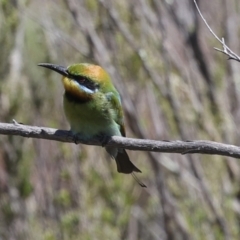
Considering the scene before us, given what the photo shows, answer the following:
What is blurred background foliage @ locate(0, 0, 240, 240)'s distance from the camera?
374cm

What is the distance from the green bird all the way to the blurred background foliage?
3.36 ft

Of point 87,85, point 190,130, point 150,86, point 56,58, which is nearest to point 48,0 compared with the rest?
point 56,58

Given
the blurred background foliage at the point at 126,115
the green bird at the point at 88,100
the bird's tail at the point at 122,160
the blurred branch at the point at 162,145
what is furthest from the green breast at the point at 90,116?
the blurred background foliage at the point at 126,115

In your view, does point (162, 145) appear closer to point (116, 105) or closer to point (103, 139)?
point (103, 139)

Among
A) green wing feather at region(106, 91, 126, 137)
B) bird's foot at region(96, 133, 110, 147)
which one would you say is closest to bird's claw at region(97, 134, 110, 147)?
bird's foot at region(96, 133, 110, 147)

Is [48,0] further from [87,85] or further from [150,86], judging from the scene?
[87,85]

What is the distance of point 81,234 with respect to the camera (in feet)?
12.7

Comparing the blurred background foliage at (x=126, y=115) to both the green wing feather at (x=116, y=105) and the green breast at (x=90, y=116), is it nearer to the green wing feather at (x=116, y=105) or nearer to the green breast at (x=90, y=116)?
the green wing feather at (x=116, y=105)

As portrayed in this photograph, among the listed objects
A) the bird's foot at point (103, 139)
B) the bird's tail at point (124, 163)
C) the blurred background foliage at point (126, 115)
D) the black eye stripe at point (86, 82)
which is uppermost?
the black eye stripe at point (86, 82)

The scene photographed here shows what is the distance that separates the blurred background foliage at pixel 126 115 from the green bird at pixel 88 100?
3.36 ft

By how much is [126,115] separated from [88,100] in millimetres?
1201

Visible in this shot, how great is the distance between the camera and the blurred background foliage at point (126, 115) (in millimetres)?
3736

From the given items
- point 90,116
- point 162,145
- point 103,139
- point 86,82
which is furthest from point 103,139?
point 162,145

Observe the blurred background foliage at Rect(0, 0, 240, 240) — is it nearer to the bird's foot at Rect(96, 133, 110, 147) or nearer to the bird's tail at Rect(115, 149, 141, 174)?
the bird's tail at Rect(115, 149, 141, 174)
